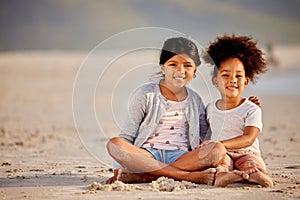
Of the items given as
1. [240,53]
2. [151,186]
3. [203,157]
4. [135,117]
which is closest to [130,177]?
[151,186]

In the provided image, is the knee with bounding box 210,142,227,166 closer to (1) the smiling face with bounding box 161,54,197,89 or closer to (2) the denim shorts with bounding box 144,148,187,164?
(2) the denim shorts with bounding box 144,148,187,164

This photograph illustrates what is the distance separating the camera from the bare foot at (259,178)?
470 cm

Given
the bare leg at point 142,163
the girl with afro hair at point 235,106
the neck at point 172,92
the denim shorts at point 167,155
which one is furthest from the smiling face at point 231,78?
the bare leg at point 142,163

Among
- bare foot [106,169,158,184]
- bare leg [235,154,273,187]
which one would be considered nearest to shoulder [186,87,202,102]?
bare leg [235,154,273,187]

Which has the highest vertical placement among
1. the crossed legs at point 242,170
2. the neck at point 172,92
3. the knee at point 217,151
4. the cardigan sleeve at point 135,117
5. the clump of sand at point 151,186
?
the neck at point 172,92

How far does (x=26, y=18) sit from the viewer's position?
9706 centimetres

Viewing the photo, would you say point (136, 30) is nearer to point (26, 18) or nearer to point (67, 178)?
point (67, 178)

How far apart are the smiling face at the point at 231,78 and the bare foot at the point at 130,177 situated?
942 millimetres

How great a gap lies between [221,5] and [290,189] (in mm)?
85597

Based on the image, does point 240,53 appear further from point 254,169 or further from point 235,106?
point 254,169

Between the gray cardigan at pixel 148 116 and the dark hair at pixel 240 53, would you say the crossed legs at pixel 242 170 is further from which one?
the dark hair at pixel 240 53

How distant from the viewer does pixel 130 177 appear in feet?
16.3

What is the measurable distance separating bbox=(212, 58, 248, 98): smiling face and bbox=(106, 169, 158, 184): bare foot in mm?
942

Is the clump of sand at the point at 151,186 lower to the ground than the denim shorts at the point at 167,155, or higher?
lower
